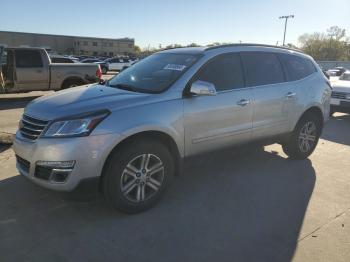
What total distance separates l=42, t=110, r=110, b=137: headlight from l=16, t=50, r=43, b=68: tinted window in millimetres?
9894

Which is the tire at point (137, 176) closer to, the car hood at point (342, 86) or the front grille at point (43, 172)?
the front grille at point (43, 172)

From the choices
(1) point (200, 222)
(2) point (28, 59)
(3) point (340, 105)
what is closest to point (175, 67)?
(1) point (200, 222)

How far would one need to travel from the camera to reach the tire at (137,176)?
3777 millimetres

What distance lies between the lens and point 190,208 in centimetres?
426

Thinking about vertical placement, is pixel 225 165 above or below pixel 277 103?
below

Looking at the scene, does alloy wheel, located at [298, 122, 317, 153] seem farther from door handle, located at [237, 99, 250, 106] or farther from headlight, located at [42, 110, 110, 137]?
headlight, located at [42, 110, 110, 137]

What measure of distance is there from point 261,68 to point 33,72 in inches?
374

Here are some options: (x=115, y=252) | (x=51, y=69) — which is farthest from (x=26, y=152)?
(x=51, y=69)

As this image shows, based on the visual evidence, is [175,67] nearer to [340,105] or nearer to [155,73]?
[155,73]

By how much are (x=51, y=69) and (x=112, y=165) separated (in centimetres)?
1010

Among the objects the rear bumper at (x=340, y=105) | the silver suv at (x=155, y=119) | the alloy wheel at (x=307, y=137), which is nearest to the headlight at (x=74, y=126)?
the silver suv at (x=155, y=119)

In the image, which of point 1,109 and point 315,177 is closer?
point 315,177

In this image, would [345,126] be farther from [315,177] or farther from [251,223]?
[251,223]

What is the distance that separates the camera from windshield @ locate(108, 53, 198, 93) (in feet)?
14.4
